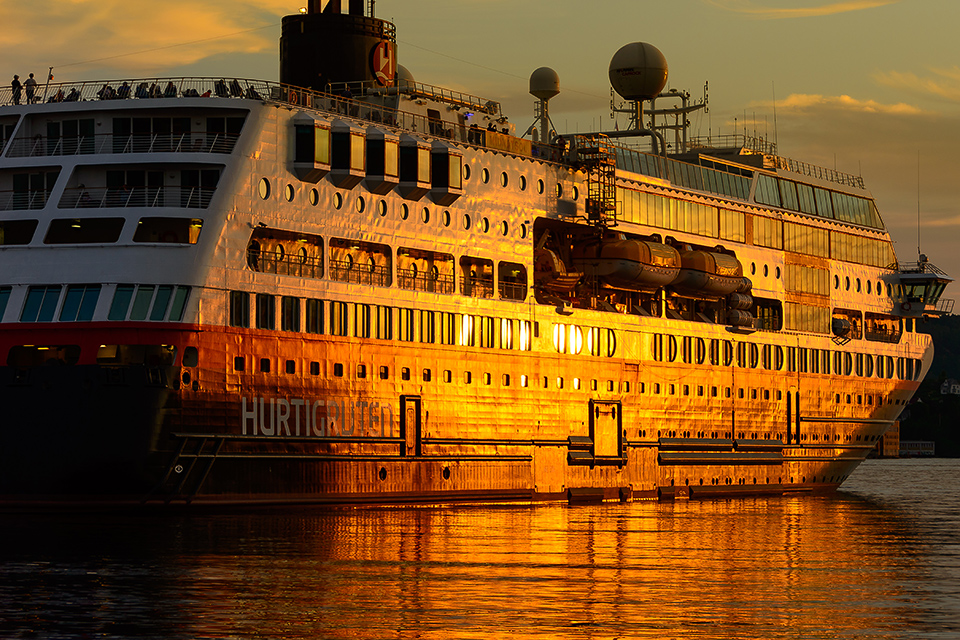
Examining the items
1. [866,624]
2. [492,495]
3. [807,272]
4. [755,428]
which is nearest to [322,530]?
[492,495]

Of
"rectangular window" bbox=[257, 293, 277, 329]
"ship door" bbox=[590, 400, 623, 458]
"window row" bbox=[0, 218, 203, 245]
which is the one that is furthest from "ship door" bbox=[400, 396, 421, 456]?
"ship door" bbox=[590, 400, 623, 458]

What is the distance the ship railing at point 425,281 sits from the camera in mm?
53375

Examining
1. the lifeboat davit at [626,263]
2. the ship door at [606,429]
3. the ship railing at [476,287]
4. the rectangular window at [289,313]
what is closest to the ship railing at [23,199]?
the rectangular window at [289,313]

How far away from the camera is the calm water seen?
2356 centimetres

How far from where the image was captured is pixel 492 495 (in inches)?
2188

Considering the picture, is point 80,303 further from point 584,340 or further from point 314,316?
point 584,340

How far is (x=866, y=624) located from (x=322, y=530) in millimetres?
19475

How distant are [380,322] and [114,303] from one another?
10.2 meters

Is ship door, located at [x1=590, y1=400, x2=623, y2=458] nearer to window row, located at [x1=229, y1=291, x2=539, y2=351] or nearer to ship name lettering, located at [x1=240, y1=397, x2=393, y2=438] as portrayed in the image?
window row, located at [x1=229, y1=291, x2=539, y2=351]

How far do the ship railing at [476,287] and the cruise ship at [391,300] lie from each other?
0.15 m

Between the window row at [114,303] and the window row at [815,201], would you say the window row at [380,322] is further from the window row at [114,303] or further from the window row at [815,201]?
the window row at [815,201]

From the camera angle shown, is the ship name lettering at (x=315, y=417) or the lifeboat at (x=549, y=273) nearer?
the ship name lettering at (x=315, y=417)

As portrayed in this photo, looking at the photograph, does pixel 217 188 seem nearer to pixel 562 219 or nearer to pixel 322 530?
pixel 322 530

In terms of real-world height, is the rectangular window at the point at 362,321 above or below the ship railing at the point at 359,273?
below
